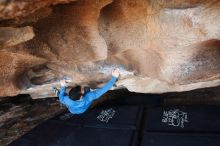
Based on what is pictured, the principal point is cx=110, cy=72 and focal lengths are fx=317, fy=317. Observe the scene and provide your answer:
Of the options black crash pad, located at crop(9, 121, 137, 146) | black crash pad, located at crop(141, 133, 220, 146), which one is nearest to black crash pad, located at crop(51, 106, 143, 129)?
black crash pad, located at crop(9, 121, 137, 146)

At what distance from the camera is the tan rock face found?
1.81 m

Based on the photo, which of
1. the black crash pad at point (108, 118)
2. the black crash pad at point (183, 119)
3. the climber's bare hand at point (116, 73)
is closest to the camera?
the climber's bare hand at point (116, 73)

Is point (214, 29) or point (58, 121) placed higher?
point (214, 29)

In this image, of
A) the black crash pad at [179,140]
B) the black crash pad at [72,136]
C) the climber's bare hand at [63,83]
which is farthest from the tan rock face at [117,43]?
the black crash pad at [72,136]

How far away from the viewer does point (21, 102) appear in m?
3.11

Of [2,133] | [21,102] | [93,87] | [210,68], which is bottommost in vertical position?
[2,133]

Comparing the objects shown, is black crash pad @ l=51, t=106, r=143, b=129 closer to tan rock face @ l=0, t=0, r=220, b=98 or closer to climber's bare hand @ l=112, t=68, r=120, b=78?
tan rock face @ l=0, t=0, r=220, b=98

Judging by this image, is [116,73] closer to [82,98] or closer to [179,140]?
[82,98]

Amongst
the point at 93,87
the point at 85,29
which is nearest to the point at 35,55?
the point at 85,29

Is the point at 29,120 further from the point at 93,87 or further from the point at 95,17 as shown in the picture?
the point at 95,17

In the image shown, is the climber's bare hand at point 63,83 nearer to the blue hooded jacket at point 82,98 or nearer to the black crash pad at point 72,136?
the blue hooded jacket at point 82,98

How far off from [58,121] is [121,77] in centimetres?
109

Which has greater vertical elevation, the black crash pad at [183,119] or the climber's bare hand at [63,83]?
the climber's bare hand at [63,83]

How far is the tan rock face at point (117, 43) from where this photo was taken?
5.94ft
